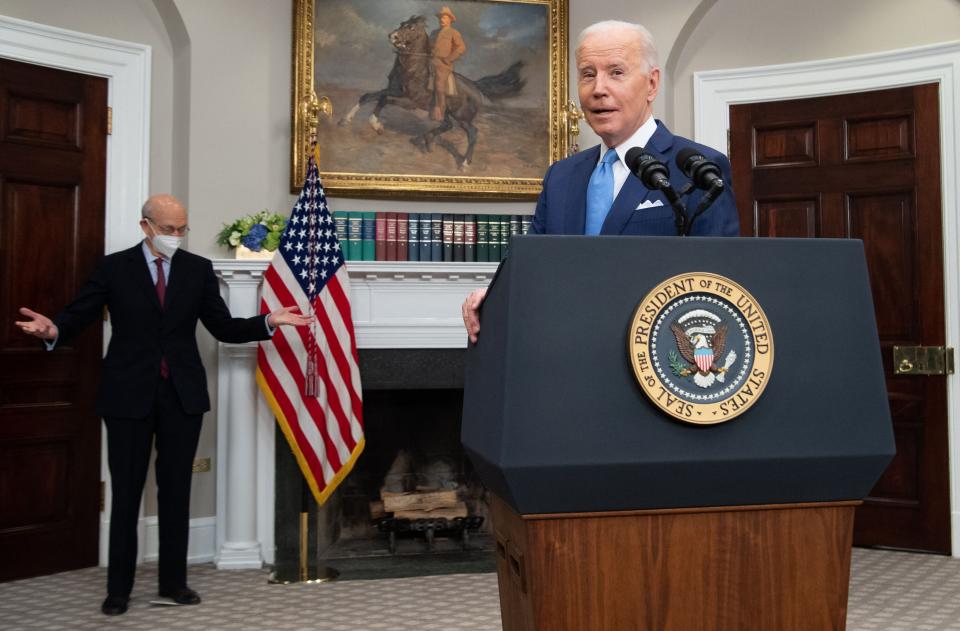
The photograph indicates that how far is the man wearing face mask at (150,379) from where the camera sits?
3592 millimetres

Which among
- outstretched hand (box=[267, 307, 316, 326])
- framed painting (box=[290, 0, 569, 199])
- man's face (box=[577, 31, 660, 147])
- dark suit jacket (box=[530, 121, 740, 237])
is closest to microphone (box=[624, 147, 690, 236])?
dark suit jacket (box=[530, 121, 740, 237])

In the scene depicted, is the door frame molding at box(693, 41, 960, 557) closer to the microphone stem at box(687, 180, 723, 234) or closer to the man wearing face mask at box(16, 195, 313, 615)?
the man wearing face mask at box(16, 195, 313, 615)

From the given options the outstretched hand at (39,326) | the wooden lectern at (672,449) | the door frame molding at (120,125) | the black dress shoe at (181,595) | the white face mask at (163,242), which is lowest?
the black dress shoe at (181,595)

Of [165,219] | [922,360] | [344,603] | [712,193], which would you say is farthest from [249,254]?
[922,360]

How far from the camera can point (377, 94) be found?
4781mm

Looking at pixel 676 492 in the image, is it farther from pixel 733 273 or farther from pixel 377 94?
pixel 377 94

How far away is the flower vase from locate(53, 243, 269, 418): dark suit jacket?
1.70 feet

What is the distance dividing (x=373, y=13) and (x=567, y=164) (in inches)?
134

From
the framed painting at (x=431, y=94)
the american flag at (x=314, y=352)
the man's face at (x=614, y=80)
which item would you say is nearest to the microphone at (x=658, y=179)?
the man's face at (x=614, y=80)

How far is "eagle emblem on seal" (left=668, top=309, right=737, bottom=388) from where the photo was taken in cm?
124

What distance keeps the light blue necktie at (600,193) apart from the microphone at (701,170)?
226mm

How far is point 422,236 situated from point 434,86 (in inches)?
33.9

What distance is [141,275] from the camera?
3.72 meters

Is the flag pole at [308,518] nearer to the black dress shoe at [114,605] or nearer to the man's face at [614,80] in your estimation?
the black dress shoe at [114,605]
